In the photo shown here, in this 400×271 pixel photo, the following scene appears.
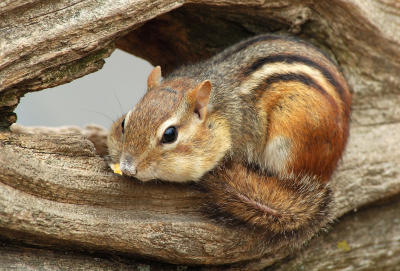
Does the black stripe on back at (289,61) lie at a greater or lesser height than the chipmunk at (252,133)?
greater

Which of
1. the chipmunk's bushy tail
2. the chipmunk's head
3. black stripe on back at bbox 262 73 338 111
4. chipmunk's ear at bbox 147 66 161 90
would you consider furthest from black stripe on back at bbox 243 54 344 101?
the chipmunk's bushy tail

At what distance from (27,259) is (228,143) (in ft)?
4.20

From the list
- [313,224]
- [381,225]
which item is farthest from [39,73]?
[381,225]

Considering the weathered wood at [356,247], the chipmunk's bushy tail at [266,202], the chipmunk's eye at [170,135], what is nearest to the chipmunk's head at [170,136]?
the chipmunk's eye at [170,135]

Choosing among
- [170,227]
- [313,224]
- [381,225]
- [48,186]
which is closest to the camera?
[48,186]

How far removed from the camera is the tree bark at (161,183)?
257 cm

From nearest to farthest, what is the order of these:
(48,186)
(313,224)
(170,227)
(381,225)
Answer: (48,186) < (170,227) < (313,224) < (381,225)

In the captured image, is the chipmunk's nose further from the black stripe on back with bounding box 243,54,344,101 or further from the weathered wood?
the black stripe on back with bounding box 243,54,344,101

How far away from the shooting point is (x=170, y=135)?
278cm

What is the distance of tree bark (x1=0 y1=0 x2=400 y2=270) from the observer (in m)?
2.57

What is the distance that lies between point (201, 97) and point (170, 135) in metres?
0.33

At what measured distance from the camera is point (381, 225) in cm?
392

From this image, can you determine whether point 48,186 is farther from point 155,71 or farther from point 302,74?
point 302,74

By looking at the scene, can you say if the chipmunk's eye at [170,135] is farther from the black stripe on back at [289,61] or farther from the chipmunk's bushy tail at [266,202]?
the black stripe on back at [289,61]
